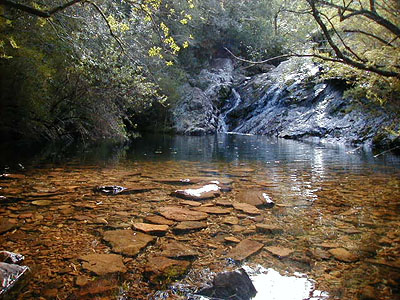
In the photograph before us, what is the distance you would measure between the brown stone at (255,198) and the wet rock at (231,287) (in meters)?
1.90

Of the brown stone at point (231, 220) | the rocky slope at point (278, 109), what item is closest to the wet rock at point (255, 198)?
the brown stone at point (231, 220)

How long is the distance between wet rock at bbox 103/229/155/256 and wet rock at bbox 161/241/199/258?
0.66 feet

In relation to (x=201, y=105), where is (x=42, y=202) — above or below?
below

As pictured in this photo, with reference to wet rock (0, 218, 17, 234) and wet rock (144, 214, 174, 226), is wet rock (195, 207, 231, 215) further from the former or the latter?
wet rock (0, 218, 17, 234)

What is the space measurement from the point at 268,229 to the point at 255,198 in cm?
109

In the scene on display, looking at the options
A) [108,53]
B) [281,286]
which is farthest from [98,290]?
[108,53]

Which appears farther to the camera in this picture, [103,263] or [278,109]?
[278,109]

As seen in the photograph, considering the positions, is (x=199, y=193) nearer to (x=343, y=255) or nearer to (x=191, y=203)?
(x=191, y=203)

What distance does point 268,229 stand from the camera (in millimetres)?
3045

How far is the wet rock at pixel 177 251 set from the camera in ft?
8.06

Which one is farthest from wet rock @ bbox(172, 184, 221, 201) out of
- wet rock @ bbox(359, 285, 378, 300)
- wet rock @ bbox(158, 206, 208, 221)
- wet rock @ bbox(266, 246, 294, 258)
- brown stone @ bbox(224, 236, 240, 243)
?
wet rock @ bbox(359, 285, 378, 300)

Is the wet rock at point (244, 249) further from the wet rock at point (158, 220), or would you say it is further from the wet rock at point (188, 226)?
the wet rock at point (158, 220)

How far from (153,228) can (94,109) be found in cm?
959

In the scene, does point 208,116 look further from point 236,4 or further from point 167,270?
point 167,270
